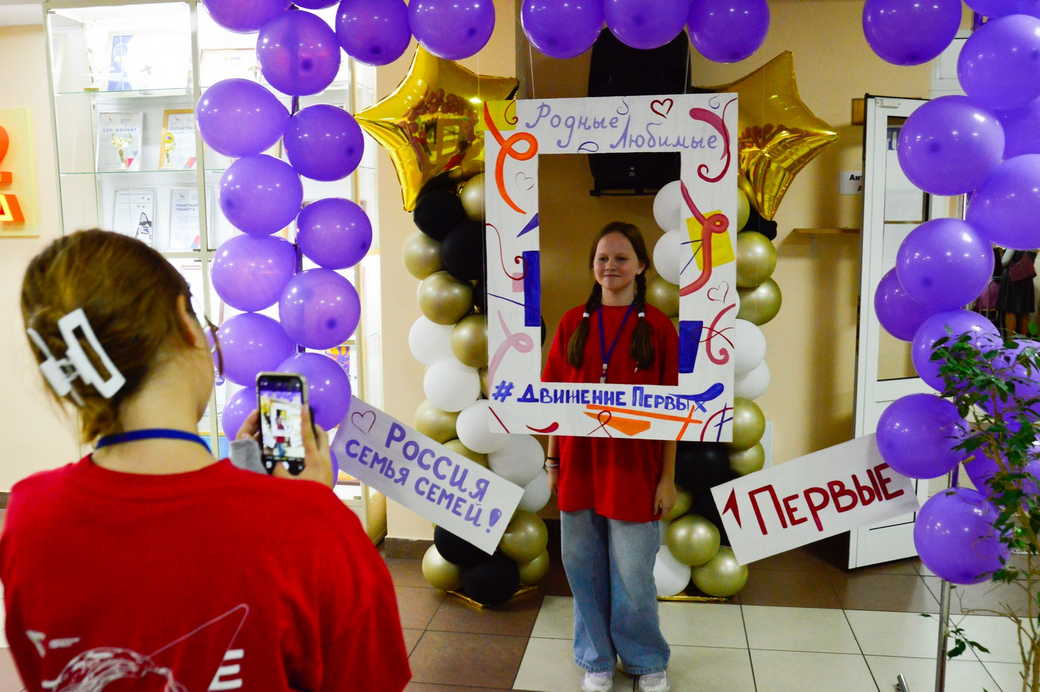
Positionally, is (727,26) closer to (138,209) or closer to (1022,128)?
(1022,128)

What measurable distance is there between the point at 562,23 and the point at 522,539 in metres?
1.89

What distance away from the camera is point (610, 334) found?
2.43m

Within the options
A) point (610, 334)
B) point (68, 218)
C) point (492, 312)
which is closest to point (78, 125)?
point (68, 218)

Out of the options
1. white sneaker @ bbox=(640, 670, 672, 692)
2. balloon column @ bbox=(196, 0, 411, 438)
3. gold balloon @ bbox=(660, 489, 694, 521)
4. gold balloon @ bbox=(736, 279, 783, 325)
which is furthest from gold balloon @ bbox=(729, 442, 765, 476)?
balloon column @ bbox=(196, 0, 411, 438)

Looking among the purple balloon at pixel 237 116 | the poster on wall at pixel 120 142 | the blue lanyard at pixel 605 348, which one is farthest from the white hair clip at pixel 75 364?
the poster on wall at pixel 120 142

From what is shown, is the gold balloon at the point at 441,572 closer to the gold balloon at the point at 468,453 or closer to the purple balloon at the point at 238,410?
the gold balloon at the point at 468,453

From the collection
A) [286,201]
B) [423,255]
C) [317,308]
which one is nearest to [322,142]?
[286,201]

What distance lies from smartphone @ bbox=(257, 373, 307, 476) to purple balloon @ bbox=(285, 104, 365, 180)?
0.96 m

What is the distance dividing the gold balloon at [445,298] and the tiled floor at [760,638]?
1.14 meters

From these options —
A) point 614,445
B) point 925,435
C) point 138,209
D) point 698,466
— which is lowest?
point 698,466

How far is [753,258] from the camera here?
9.78ft

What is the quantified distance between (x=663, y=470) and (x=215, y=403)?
212 centimetres

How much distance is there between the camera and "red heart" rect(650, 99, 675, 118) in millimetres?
2287

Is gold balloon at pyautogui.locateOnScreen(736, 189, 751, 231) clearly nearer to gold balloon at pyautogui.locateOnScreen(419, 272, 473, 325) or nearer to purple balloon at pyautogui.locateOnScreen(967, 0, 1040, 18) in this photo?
purple balloon at pyautogui.locateOnScreen(967, 0, 1040, 18)
